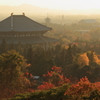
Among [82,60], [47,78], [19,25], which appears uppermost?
[19,25]

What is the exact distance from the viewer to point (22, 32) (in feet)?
206

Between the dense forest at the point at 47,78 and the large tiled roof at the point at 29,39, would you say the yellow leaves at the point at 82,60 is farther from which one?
the large tiled roof at the point at 29,39

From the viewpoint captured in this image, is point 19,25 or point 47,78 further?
point 19,25

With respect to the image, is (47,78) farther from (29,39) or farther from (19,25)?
(19,25)

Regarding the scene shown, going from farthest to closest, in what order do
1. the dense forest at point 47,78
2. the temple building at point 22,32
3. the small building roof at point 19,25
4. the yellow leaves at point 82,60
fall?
1. the small building roof at point 19,25
2. the temple building at point 22,32
3. the yellow leaves at point 82,60
4. the dense forest at point 47,78

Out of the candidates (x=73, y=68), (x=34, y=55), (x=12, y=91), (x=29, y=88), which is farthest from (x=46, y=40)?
(x=12, y=91)

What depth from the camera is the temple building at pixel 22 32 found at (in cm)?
6184

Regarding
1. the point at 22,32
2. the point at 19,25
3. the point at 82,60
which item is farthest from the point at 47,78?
the point at 19,25

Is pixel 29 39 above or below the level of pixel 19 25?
below

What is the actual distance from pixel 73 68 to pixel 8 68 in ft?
39.9

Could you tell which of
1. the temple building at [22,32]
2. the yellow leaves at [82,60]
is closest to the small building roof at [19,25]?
the temple building at [22,32]

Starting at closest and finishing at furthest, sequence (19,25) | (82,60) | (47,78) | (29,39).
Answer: (47,78)
(82,60)
(29,39)
(19,25)

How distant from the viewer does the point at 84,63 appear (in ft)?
130

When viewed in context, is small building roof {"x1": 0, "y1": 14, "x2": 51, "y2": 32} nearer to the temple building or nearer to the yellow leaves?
the temple building
